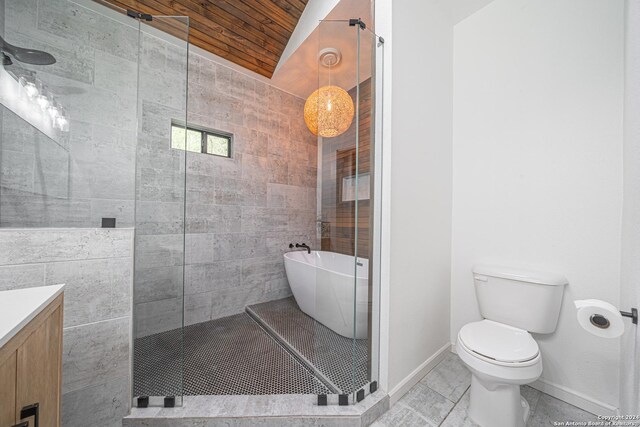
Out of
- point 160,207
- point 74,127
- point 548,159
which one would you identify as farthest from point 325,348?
point 74,127

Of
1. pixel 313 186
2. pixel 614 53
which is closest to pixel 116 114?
pixel 313 186

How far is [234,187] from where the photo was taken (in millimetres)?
2686

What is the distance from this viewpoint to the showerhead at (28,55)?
1.33m

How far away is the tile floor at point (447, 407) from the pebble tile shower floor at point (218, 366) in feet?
1.59

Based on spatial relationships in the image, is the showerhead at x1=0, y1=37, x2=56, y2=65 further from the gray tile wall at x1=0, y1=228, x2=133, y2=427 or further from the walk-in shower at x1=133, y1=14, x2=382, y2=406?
the gray tile wall at x1=0, y1=228, x2=133, y2=427

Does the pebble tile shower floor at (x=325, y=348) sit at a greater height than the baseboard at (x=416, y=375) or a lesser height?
greater

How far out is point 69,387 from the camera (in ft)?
3.54

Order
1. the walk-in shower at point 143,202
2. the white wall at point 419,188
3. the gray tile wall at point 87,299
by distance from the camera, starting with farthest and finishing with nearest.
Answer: the white wall at point 419,188
the walk-in shower at point 143,202
the gray tile wall at point 87,299

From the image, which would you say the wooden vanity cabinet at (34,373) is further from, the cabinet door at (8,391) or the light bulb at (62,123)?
the light bulb at (62,123)

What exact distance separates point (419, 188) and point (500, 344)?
105 cm

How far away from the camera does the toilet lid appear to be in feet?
3.97

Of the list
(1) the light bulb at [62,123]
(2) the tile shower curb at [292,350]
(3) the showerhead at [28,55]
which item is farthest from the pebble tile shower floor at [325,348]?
Result: (3) the showerhead at [28,55]

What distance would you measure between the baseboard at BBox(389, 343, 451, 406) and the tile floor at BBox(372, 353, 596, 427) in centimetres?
3

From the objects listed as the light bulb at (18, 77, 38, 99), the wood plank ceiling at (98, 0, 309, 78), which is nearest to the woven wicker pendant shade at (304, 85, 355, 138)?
the wood plank ceiling at (98, 0, 309, 78)
